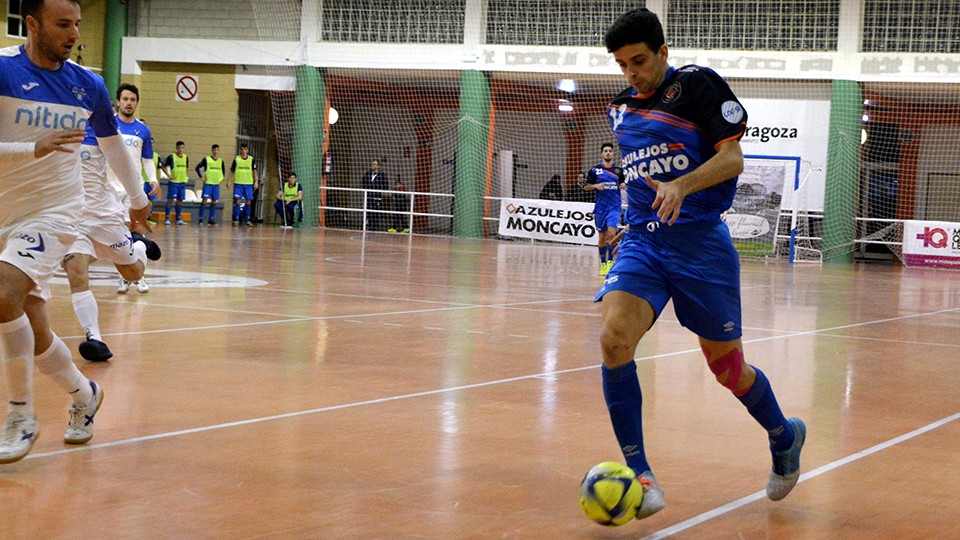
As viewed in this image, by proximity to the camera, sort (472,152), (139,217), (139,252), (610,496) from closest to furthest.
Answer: (610,496), (139,217), (139,252), (472,152)

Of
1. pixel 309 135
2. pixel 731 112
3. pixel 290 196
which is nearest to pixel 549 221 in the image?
pixel 290 196

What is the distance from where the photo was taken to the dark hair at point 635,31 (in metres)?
4.14

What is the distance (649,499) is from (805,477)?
1.18 m

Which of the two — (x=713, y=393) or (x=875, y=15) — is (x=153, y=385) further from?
(x=875, y=15)

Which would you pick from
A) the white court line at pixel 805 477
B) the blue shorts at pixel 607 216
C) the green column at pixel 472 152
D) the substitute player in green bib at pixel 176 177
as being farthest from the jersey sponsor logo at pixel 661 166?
the substitute player in green bib at pixel 176 177

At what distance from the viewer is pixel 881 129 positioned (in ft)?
105

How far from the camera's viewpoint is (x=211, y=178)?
3253cm

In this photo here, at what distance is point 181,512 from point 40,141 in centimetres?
162

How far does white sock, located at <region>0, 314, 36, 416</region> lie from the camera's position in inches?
175

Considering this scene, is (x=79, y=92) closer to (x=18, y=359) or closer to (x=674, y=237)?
(x=18, y=359)

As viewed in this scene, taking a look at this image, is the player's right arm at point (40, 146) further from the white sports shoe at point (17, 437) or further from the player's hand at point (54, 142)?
the white sports shoe at point (17, 437)

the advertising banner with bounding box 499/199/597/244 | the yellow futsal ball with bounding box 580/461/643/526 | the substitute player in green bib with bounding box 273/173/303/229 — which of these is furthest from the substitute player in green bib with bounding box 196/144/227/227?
the yellow futsal ball with bounding box 580/461/643/526

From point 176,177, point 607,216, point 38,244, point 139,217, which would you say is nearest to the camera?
point 38,244

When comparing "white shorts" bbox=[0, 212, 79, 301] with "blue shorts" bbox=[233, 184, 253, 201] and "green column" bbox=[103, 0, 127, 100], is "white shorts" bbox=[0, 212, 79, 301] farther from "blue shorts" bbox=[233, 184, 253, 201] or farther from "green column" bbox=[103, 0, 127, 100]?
"green column" bbox=[103, 0, 127, 100]
